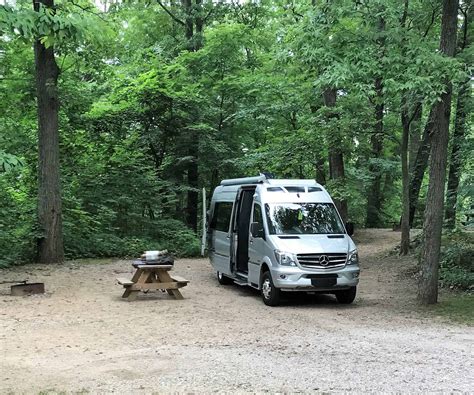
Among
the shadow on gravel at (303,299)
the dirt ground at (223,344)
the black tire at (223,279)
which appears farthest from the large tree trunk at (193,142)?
the dirt ground at (223,344)

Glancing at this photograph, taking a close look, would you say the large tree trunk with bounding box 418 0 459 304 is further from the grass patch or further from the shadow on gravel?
the shadow on gravel

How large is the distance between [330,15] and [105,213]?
487 inches

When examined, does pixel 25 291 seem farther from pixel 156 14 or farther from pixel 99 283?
pixel 156 14

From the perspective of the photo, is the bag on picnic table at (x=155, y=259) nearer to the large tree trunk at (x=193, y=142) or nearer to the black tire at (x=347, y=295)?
the black tire at (x=347, y=295)

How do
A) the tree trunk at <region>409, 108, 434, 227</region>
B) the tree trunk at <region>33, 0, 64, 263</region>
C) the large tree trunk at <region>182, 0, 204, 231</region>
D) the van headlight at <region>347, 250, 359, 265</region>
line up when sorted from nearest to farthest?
the van headlight at <region>347, 250, 359, 265</region>
the tree trunk at <region>33, 0, 64, 263</region>
the tree trunk at <region>409, 108, 434, 227</region>
the large tree trunk at <region>182, 0, 204, 231</region>

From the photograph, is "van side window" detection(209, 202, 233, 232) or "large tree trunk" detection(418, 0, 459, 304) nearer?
"large tree trunk" detection(418, 0, 459, 304)

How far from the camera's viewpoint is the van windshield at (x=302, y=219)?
35.0ft

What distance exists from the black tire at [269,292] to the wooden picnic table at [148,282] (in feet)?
5.44

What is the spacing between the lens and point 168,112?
22078 mm

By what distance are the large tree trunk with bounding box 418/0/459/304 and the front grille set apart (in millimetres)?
1596

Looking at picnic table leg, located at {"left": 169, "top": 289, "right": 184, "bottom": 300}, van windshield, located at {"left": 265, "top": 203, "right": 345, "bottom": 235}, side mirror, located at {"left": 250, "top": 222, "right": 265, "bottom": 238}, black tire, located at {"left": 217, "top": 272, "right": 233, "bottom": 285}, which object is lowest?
black tire, located at {"left": 217, "top": 272, "right": 233, "bottom": 285}

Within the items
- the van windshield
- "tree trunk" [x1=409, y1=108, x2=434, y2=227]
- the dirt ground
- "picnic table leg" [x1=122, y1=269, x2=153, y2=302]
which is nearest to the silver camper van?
the van windshield

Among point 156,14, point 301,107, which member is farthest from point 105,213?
point 156,14

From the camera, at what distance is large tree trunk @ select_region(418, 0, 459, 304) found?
952cm
